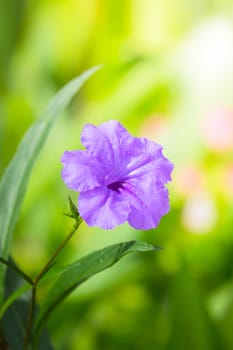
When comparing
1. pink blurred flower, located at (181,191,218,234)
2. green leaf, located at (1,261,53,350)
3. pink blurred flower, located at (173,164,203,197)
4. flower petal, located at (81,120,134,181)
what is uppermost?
flower petal, located at (81,120,134,181)

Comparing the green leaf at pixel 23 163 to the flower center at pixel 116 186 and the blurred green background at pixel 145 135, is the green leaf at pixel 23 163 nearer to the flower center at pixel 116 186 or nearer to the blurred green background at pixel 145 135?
the flower center at pixel 116 186

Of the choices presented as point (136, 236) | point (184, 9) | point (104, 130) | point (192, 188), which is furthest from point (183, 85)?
point (104, 130)

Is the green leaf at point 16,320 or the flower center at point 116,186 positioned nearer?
the flower center at point 116,186

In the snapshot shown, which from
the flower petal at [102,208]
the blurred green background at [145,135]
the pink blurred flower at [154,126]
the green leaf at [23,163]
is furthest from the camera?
the pink blurred flower at [154,126]

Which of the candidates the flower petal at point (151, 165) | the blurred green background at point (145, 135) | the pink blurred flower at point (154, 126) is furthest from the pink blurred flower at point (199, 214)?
the flower petal at point (151, 165)

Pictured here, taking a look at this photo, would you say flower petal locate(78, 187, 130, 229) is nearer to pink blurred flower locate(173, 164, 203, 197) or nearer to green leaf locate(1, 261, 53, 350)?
green leaf locate(1, 261, 53, 350)

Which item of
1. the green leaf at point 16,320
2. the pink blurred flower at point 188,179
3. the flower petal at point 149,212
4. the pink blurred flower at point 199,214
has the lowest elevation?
the pink blurred flower at point 199,214

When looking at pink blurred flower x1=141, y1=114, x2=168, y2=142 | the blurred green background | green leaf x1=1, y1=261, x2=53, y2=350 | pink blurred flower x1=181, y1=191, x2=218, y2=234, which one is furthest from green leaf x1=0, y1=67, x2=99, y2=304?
pink blurred flower x1=141, y1=114, x2=168, y2=142

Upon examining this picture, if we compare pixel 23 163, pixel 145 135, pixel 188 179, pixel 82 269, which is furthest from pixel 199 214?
pixel 82 269
